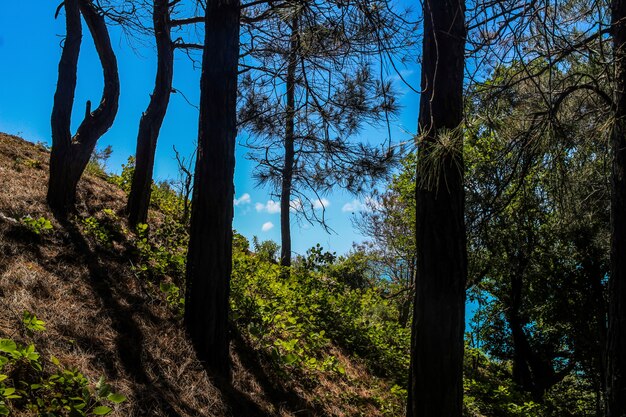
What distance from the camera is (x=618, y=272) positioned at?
464 cm

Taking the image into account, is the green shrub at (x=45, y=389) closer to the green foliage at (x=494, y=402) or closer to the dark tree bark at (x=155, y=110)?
the dark tree bark at (x=155, y=110)

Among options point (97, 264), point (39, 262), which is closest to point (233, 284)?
point (97, 264)

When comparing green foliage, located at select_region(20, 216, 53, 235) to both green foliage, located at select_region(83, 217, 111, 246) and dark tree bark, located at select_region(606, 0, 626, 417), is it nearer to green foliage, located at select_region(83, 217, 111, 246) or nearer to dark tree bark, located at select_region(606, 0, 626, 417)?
green foliage, located at select_region(83, 217, 111, 246)

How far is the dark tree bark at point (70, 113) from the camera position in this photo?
6109 millimetres

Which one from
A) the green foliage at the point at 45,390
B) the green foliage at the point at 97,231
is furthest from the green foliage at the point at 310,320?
the green foliage at the point at 45,390

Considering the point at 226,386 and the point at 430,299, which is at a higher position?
the point at 430,299

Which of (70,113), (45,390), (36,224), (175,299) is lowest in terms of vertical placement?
(45,390)

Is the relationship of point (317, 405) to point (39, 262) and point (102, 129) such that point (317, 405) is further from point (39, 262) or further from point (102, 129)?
point (102, 129)

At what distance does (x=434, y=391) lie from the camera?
11.2 feet

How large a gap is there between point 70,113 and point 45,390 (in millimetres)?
4782

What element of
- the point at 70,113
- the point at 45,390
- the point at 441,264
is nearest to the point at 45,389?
the point at 45,390

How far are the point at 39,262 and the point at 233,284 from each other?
2.09m

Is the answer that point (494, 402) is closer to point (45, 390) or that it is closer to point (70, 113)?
point (45, 390)

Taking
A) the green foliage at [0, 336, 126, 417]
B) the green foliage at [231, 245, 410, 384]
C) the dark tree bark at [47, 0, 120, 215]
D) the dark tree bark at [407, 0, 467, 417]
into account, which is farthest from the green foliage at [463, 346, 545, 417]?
the dark tree bark at [47, 0, 120, 215]
